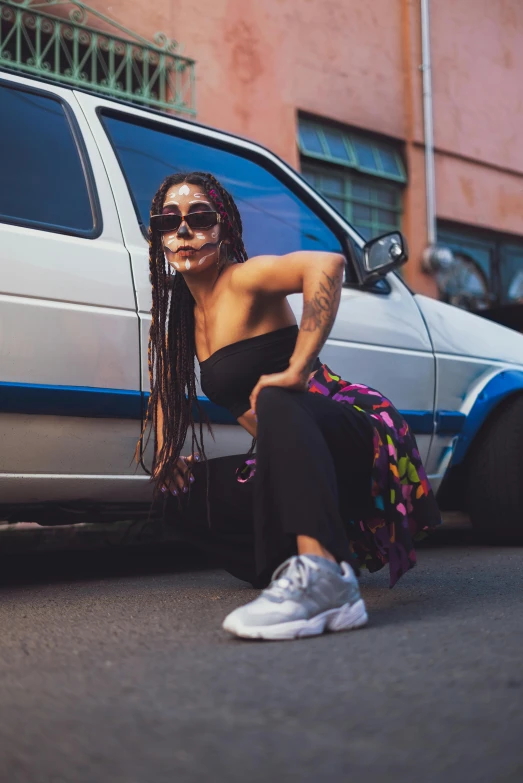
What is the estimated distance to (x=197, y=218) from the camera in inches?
109

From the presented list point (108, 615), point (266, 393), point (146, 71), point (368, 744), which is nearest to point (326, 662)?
point (368, 744)

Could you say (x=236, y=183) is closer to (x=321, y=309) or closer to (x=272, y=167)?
(x=272, y=167)

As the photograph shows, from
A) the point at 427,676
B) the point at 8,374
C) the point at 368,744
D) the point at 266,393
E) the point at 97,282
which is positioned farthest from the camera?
the point at 97,282

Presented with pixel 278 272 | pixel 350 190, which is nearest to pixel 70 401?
pixel 278 272

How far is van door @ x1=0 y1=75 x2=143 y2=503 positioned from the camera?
3076 millimetres

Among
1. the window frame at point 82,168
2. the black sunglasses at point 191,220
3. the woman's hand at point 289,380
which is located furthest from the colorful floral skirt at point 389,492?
the window frame at point 82,168

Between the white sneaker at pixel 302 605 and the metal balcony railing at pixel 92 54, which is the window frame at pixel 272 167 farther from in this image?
the metal balcony railing at pixel 92 54

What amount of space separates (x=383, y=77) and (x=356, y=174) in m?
1.13

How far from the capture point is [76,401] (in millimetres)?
3184

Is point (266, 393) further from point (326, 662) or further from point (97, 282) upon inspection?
point (97, 282)

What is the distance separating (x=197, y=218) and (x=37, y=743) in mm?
1607

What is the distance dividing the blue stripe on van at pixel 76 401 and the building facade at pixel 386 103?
5657mm

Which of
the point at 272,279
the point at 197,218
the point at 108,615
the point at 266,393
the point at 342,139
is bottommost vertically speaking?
the point at 108,615

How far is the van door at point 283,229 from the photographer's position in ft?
11.8
